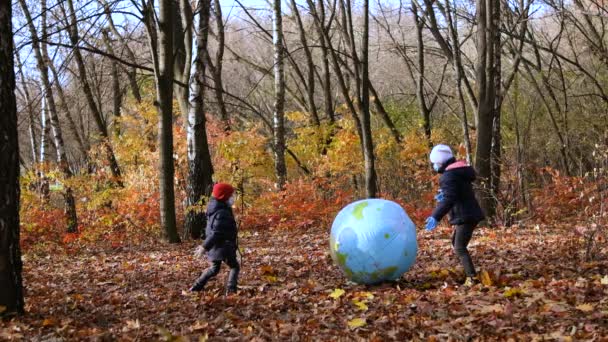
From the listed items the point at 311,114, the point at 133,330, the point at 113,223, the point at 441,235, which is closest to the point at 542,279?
the point at 133,330

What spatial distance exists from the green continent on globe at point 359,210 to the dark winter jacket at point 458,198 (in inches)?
33.8

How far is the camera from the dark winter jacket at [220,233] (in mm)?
7367

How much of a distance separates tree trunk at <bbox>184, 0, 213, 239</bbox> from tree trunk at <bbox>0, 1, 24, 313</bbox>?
24.8ft

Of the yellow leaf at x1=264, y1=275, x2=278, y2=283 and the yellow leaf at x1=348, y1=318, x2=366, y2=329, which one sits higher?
the yellow leaf at x1=348, y1=318, x2=366, y2=329

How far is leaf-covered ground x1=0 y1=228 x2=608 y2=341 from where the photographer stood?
205 inches

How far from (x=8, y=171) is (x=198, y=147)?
794 cm

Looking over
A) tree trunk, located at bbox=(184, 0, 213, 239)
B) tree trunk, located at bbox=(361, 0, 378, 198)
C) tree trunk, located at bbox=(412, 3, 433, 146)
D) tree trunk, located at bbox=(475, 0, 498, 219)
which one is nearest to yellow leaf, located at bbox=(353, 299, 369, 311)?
tree trunk, located at bbox=(475, 0, 498, 219)

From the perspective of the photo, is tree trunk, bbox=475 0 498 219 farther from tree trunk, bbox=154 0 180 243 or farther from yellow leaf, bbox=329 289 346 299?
yellow leaf, bbox=329 289 346 299

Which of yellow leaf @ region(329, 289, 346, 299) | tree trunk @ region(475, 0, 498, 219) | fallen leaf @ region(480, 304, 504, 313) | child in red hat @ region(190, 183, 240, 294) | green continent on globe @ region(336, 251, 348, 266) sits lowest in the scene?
yellow leaf @ region(329, 289, 346, 299)

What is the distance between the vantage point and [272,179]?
71.3 ft

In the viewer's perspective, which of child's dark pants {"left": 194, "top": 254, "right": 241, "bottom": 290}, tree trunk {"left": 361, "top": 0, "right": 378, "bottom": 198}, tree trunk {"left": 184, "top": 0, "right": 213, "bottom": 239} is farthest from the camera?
tree trunk {"left": 361, "top": 0, "right": 378, "bottom": 198}

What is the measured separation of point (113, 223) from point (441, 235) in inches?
314

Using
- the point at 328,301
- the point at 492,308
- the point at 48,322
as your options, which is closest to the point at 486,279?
the point at 492,308

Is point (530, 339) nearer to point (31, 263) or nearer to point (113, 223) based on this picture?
point (31, 263)
